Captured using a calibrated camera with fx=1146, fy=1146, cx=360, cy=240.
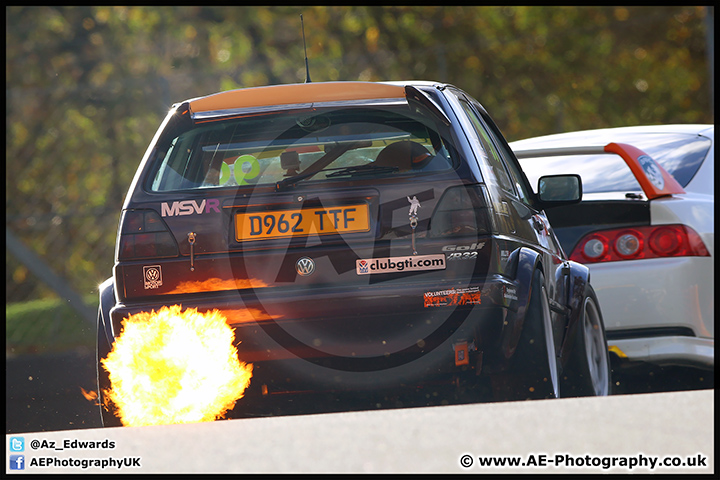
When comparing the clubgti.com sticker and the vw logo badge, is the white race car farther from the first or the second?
the vw logo badge

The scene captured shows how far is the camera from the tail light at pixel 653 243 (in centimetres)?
711

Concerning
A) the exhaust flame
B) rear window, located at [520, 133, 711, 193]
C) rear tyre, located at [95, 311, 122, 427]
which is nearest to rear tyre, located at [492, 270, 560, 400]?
the exhaust flame

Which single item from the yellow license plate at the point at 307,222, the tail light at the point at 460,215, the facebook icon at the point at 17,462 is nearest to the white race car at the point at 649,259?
the tail light at the point at 460,215

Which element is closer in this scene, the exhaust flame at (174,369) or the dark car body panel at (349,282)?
the dark car body panel at (349,282)

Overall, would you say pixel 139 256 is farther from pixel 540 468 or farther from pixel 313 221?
pixel 540 468

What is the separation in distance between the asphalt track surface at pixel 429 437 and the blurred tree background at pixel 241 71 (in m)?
7.44

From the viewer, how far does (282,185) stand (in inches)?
191

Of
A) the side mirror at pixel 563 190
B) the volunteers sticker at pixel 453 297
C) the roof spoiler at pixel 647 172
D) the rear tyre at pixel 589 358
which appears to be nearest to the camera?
the volunteers sticker at pixel 453 297

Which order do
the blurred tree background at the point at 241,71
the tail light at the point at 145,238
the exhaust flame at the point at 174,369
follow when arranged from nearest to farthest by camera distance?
1. the exhaust flame at the point at 174,369
2. the tail light at the point at 145,238
3. the blurred tree background at the point at 241,71

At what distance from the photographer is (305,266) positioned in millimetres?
4781

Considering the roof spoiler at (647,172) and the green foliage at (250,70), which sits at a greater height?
the green foliage at (250,70)

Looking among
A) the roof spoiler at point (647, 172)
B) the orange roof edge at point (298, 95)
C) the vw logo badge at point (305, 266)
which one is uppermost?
the orange roof edge at point (298, 95)

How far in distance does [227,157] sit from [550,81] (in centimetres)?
1363

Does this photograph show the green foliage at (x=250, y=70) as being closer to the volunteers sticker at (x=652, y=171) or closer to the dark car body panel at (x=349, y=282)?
the volunteers sticker at (x=652, y=171)
